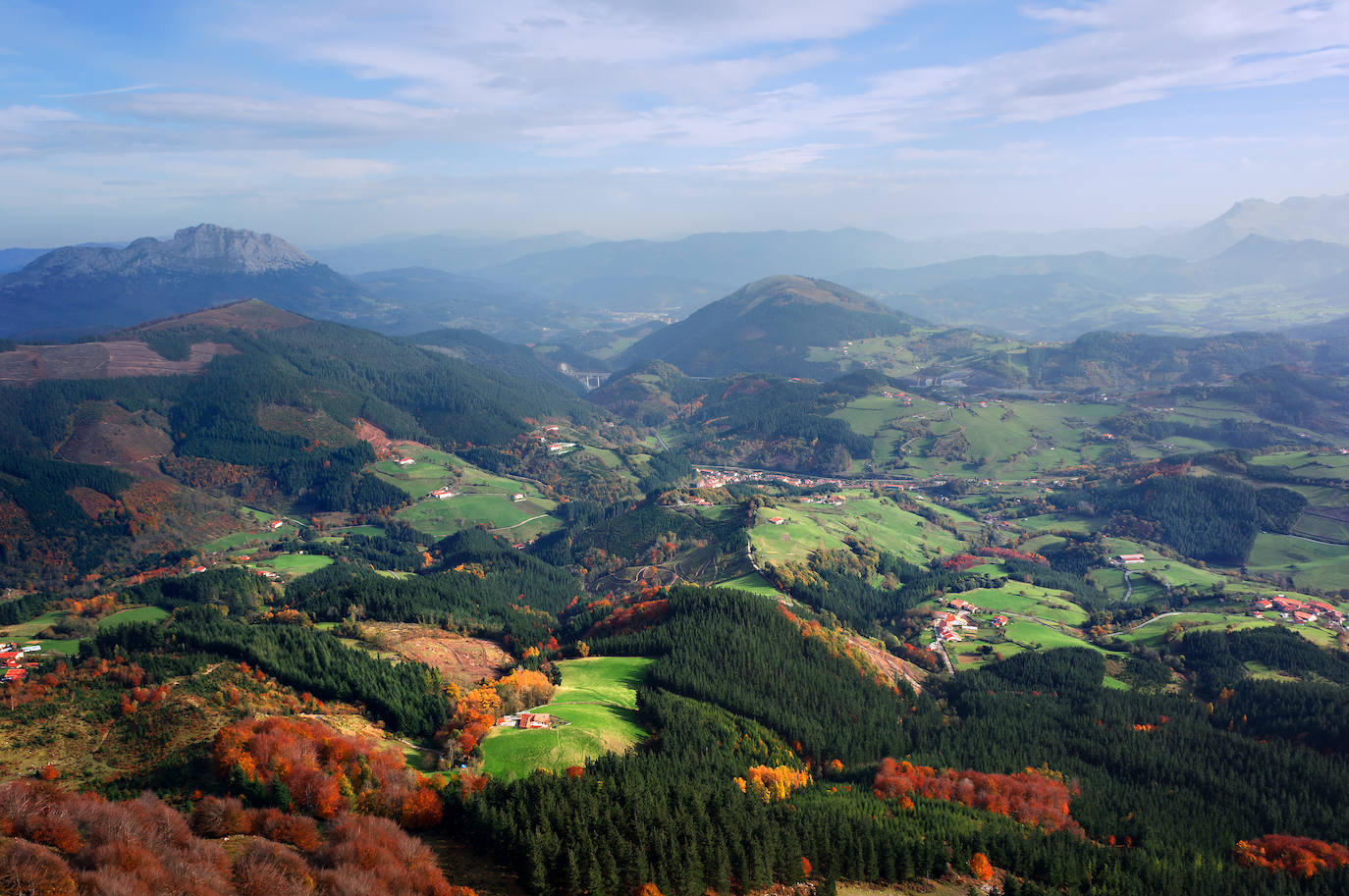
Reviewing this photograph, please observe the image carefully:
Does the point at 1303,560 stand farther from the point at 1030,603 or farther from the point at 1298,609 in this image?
the point at 1030,603

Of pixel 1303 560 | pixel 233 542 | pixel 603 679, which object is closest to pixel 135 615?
pixel 233 542

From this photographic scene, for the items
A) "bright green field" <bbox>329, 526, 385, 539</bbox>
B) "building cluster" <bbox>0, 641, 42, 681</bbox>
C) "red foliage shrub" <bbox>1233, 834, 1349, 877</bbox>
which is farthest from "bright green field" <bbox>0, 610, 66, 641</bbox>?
"red foliage shrub" <bbox>1233, 834, 1349, 877</bbox>

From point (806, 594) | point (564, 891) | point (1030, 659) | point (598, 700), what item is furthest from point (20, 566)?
point (1030, 659)

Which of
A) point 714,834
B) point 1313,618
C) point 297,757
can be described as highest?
point 297,757

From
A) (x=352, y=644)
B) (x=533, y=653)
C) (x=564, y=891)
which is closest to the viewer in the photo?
(x=564, y=891)

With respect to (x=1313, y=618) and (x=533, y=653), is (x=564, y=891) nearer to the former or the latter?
(x=533, y=653)

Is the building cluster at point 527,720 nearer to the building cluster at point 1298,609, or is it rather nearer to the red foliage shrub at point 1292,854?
the red foliage shrub at point 1292,854

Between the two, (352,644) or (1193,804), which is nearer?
(1193,804)
